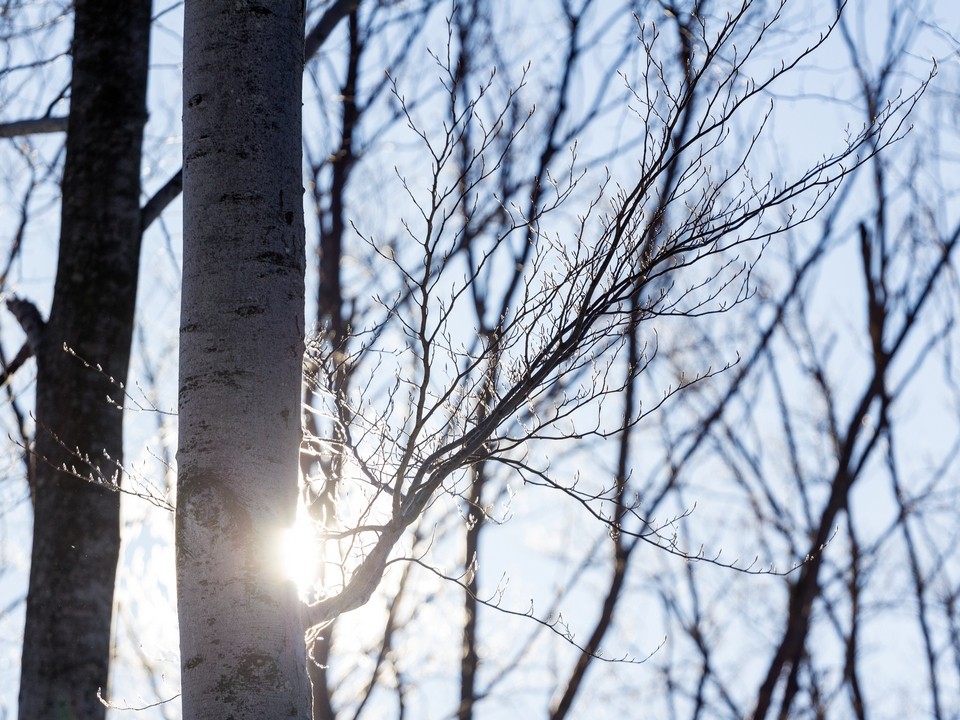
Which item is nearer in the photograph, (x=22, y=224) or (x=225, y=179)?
(x=225, y=179)

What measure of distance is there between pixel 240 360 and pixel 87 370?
1.67 meters

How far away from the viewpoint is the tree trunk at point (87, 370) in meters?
2.94

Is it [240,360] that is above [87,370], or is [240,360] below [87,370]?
below

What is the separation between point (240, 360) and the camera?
1772 mm

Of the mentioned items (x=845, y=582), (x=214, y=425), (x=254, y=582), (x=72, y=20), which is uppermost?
(x=72, y=20)

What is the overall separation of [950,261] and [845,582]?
8.21 ft

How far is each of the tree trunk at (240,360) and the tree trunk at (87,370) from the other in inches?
43.6

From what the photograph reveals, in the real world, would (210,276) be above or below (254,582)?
above

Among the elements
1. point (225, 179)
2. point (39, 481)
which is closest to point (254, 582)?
point (225, 179)

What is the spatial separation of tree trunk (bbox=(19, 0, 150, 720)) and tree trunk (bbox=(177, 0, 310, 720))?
1108mm

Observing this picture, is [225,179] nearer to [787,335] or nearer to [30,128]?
[30,128]

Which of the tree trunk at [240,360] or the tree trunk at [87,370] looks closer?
the tree trunk at [240,360]

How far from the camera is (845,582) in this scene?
732cm

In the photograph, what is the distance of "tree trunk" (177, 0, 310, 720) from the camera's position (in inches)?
64.8
